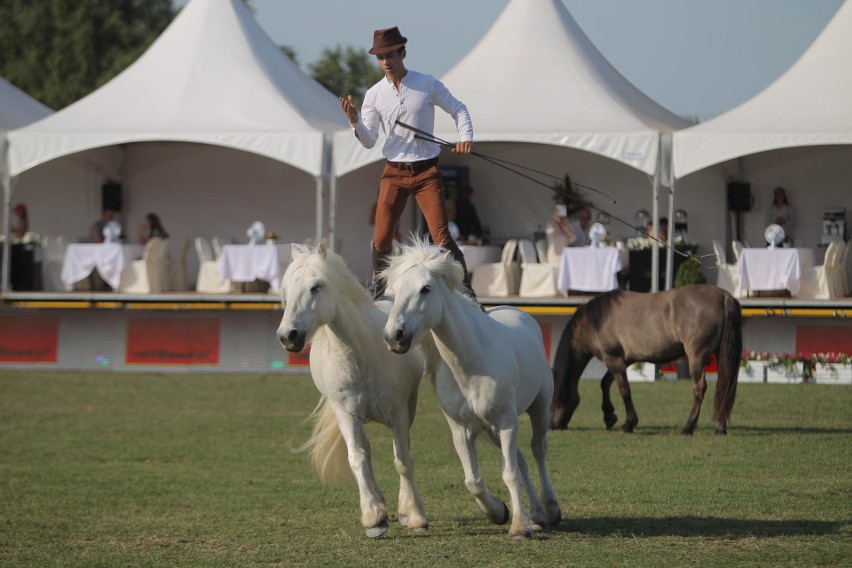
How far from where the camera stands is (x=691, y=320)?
1190 centimetres

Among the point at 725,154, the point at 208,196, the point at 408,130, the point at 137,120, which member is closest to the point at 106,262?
the point at 137,120

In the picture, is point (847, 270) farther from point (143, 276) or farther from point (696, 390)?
point (143, 276)

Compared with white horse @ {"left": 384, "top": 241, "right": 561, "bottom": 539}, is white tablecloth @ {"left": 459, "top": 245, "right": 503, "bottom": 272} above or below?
above

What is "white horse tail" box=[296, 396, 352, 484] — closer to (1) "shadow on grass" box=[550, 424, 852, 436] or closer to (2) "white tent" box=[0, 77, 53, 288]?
(1) "shadow on grass" box=[550, 424, 852, 436]

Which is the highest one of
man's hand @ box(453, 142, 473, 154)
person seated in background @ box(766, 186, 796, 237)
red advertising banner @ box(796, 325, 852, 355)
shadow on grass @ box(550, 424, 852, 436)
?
person seated in background @ box(766, 186, 796, 237)

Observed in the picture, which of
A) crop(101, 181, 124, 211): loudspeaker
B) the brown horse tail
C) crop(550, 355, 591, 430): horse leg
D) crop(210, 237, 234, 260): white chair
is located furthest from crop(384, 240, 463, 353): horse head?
crop(101, 181, 124, 211): loudspeaker

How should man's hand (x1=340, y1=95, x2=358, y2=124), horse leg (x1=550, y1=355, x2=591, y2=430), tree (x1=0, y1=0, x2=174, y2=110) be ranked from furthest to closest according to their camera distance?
tree (x1=0, y1=0, x2=174, y2=110)
horse leg (x1=550, y1=355, x2=591, y2=430)
man's hand (x1=340, y1=95, x2=358, y2=124)

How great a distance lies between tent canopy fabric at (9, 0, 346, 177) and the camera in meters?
18.3

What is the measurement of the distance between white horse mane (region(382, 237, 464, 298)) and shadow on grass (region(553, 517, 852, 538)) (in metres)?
1.66

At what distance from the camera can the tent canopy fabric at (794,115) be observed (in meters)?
16.6

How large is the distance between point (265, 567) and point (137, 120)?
13.5 m

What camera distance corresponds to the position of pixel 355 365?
7.12m

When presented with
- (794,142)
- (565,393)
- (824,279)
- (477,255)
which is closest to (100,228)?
(477,255)

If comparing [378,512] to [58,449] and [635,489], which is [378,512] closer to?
[635,489]
